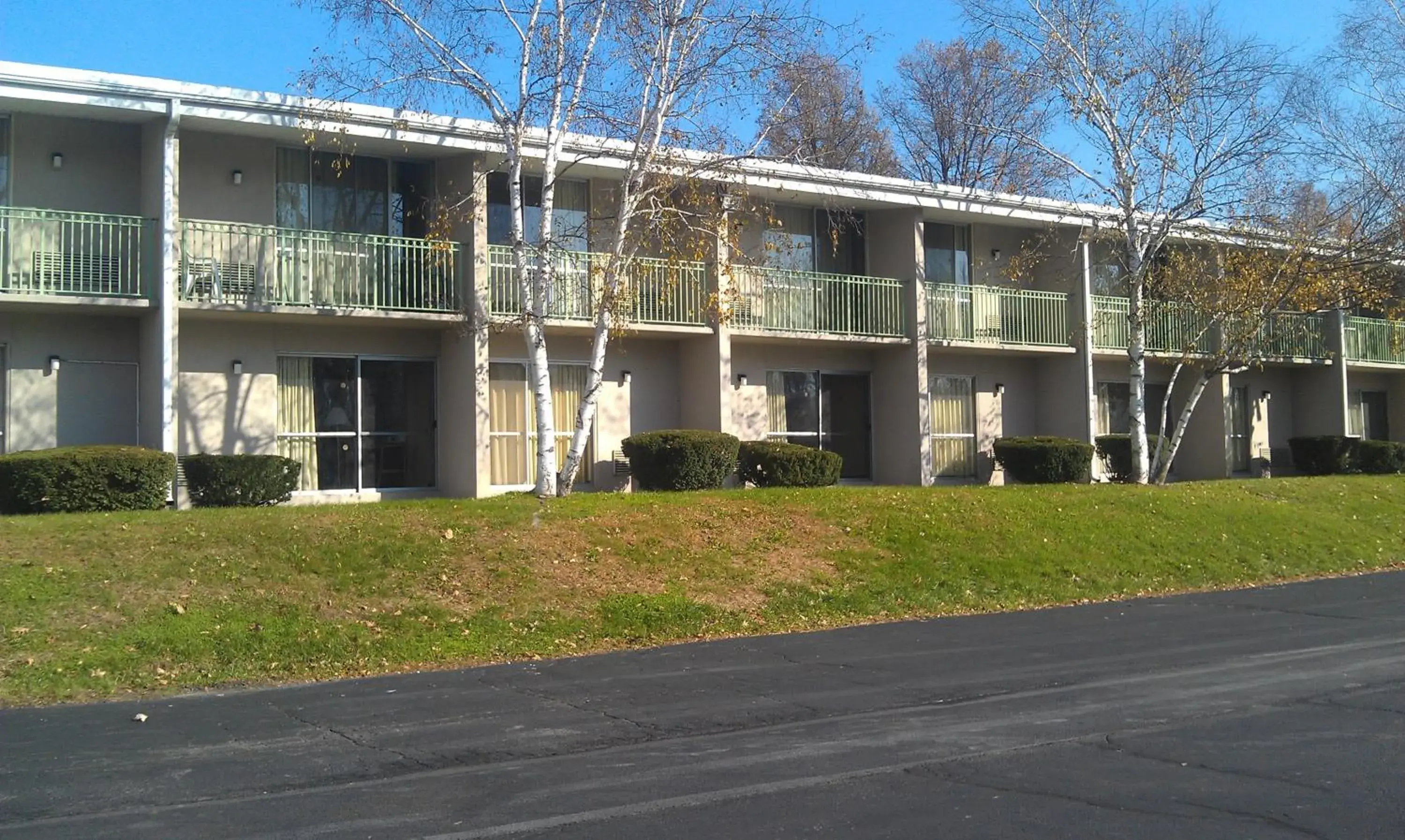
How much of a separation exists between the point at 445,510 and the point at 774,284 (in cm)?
867

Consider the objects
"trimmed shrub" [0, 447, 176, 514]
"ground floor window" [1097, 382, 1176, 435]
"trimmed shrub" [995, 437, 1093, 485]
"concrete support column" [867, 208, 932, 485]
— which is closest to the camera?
"trimmed shrub" [0, 447, 176, 514]

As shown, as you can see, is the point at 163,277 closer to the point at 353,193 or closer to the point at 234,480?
the point at 234,480

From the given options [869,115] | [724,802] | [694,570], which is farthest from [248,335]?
[869,115]

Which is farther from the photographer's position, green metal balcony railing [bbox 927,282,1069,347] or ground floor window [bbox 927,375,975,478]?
ground floor window [bbox 927,375,975,478]

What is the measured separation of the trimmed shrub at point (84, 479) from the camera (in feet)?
49.7

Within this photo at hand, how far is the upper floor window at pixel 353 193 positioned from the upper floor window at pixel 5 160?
351 centimetres

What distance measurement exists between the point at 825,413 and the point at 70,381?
42.3 ft

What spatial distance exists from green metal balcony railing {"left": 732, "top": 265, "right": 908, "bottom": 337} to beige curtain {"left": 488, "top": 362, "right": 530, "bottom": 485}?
3.73 meters

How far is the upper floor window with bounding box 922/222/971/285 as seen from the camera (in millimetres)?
25844

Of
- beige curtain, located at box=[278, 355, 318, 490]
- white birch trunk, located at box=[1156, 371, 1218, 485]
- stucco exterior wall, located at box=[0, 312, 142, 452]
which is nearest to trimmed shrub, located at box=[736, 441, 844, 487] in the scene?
beige curtain, located at box=[278, 355, 318, 490]

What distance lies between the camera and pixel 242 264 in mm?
18031

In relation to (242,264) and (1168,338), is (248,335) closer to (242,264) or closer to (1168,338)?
(242,264)

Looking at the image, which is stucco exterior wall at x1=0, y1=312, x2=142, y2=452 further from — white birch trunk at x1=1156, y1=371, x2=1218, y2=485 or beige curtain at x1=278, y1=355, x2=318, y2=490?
white birch trunk at x1=1156, y1=371, x2=1218, y2=485

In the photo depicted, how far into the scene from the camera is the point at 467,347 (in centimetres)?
1939
